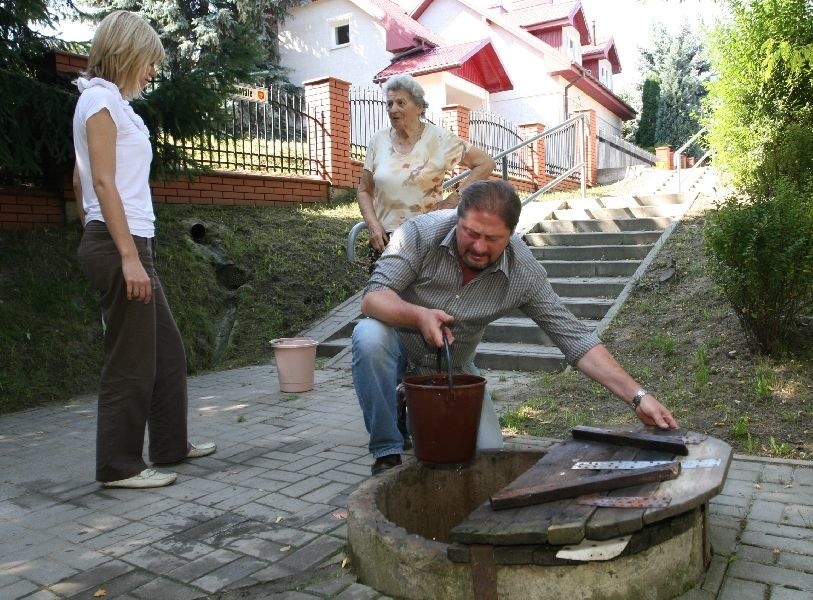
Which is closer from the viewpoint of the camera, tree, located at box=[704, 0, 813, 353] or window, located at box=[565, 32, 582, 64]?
tree, located at box=[704, 0, 813, 353]

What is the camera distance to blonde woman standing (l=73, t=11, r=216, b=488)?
2996mm

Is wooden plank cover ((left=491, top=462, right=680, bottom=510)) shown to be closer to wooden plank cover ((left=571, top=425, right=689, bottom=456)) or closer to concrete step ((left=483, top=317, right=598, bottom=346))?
wooden plank cover ((left=571, top=425, right=689, bottom=456))

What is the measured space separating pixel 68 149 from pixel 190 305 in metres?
1.71

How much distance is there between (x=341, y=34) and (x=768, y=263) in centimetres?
2378

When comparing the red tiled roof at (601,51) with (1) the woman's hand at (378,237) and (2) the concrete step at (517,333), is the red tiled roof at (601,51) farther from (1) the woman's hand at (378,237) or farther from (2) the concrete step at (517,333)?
(1) the woman's hand at (378,237)

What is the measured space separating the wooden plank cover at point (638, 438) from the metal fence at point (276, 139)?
752 centimetres

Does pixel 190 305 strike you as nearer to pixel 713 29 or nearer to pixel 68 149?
pixel 68 149

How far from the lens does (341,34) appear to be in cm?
2567

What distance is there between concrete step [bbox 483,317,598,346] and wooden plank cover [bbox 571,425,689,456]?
347 centimetres

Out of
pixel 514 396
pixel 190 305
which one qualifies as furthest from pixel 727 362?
pixel 190 305

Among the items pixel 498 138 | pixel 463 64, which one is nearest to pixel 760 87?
pixel 498 138

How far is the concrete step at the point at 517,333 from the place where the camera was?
607 centimetres

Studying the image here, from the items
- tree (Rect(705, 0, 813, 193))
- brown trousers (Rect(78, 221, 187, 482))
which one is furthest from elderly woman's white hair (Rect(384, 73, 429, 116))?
tree (Rect(705, 0, 813, 193))

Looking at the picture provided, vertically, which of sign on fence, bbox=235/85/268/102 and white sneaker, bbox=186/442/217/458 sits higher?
sign on fence, bbox=235/85/268/102
